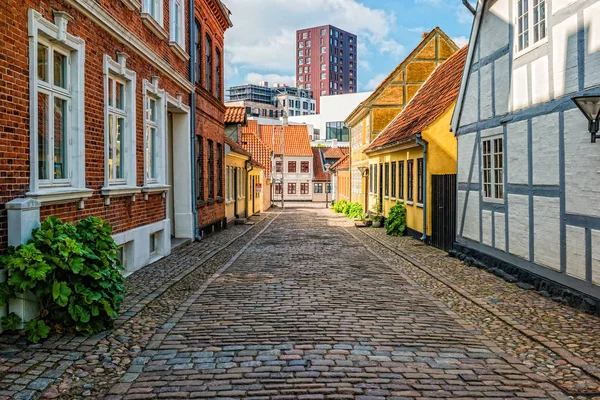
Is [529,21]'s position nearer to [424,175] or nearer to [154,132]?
[424,175]

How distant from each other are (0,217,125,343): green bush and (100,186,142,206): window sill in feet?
8.45

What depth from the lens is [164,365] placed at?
213 inches

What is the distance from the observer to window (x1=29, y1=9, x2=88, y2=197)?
6711mm

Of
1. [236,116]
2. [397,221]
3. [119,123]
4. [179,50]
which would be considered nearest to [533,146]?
[119,123]

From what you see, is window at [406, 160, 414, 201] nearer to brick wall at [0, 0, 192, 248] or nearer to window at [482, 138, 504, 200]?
window at [482, 138, 504, 200]

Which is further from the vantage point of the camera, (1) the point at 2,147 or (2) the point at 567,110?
(2) the point at 567,110

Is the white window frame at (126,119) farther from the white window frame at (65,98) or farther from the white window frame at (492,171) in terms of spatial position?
the white window frame at (492,171)

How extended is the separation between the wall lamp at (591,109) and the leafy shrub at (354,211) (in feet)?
74.0

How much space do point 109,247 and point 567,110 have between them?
636 centimetres

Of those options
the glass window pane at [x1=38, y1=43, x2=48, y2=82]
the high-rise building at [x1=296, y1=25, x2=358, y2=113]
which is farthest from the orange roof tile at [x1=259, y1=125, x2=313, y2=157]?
the high-rise building at [x1=296, y1=25, x2=358, y2=113]

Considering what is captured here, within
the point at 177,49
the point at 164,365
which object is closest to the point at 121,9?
the point at 177,49

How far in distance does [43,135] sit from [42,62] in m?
0.87

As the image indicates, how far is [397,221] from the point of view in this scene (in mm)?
19359

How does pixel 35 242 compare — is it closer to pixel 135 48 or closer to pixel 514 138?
pixel 135 48
